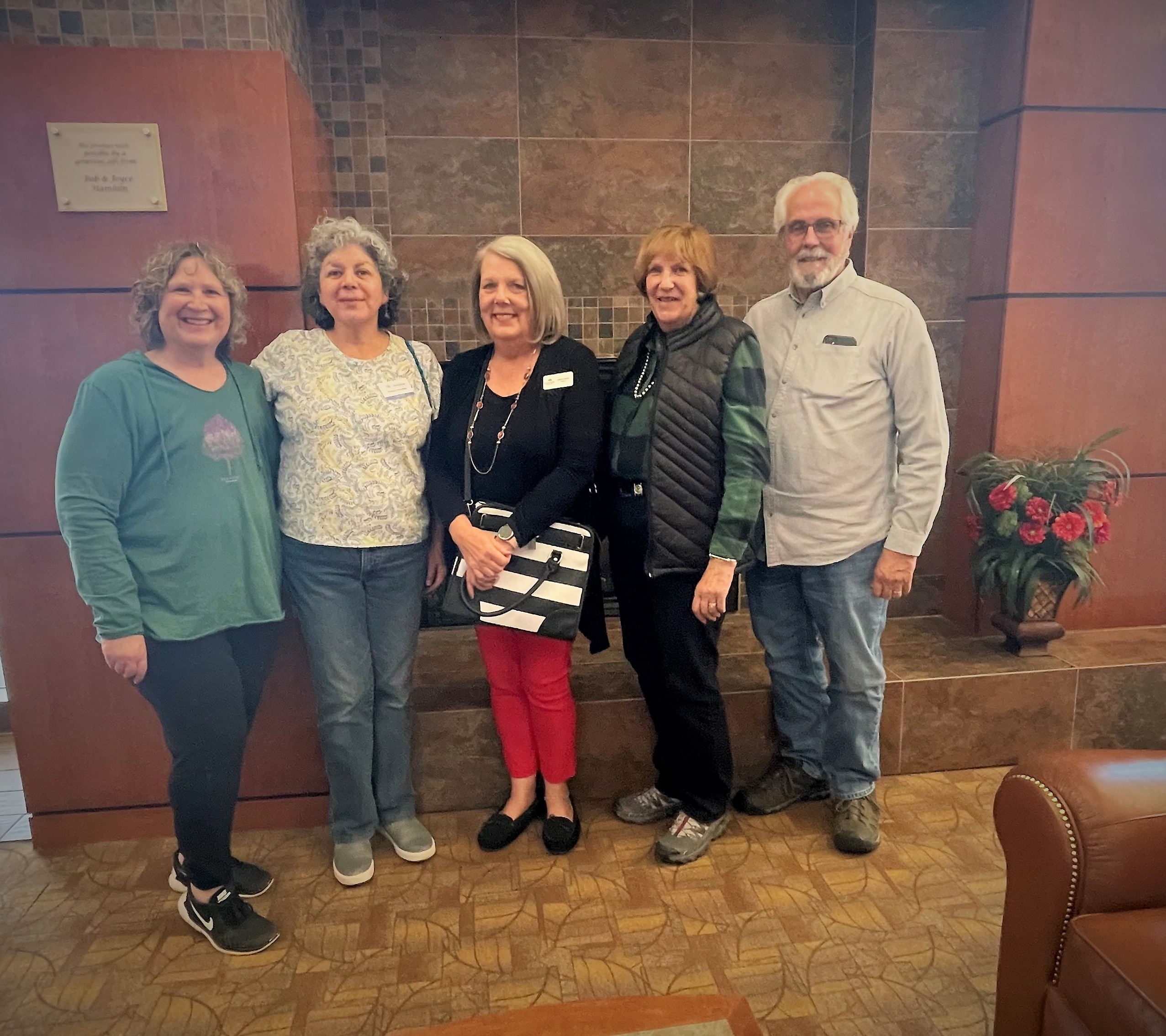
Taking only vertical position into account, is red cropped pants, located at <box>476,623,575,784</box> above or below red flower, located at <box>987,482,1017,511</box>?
below

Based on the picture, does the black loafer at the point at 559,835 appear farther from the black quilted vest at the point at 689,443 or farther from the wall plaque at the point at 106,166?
the wall plaque at the point at 106,166

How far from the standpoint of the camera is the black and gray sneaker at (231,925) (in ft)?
6.07

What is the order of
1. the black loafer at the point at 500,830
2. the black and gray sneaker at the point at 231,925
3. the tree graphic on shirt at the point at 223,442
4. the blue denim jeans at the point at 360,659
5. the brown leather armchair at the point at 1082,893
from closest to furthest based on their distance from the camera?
the brown leather armchair at the point at 1082,893 → the tree graphic on shirt at the point at 223,442 → the black and gray sneaker at the point at 231,925 → the blue denim jeans at the point at 360,659 → the black loafer at the point at 500,830

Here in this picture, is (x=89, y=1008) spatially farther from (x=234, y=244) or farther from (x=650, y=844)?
(x=234, y=244)

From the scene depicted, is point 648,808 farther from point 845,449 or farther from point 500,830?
point 845,449

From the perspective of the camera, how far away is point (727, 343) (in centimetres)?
192

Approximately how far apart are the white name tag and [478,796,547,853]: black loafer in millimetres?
1145

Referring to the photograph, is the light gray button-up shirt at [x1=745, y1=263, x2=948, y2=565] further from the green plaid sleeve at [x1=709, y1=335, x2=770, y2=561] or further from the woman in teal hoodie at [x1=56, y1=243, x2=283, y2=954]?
the woman in teal hoodie at [x1=56, y1=243, x2=283, y2=954]

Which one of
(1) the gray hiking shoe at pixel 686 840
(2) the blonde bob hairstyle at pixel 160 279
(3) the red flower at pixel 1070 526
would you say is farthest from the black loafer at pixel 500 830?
(3) the red flower at pixel 1070 526

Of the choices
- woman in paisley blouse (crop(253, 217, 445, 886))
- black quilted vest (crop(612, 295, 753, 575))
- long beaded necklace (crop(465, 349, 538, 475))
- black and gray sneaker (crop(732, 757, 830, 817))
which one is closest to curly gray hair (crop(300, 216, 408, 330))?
woman in paisley blouse (crop(253, 217, 445, 886))

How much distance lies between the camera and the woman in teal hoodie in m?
1.64

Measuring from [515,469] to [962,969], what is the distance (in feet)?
4.73

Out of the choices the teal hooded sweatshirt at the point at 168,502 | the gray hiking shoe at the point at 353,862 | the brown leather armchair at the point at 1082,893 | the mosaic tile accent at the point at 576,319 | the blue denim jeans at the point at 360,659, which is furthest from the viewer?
the mosaic tile accent at the point at 576,319

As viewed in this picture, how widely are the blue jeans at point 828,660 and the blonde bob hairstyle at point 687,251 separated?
735 mm
